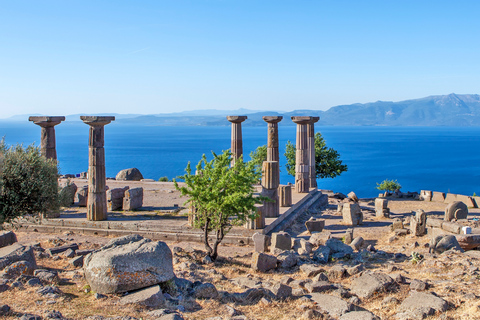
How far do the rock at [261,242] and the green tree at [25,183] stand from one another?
717 cm

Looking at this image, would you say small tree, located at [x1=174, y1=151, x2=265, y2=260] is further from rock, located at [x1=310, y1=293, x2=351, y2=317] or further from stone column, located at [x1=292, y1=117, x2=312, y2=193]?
stone column, located at [x1=292, y1=117, x2=312, y2=193]

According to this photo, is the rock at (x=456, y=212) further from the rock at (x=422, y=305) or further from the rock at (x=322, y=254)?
the rock at (x=422, y=305)

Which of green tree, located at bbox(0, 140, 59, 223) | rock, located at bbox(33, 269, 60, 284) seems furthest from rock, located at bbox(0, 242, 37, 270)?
green tree, located at bbox(0, 140, 59, 223)

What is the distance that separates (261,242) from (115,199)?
873 cm

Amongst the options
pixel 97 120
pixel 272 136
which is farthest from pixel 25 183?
pixel 272 136

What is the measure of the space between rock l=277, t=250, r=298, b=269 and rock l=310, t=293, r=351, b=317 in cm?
284

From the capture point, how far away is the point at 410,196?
32625 millimetres

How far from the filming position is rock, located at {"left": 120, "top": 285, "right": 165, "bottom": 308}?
29.8ft

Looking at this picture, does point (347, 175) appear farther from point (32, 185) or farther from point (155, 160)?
point (32, 185)

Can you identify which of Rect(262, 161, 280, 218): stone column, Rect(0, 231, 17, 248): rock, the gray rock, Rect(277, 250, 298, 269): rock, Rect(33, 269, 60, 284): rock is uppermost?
Rect(262, 161, 280, 218): stone column

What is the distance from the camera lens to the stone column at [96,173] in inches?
733

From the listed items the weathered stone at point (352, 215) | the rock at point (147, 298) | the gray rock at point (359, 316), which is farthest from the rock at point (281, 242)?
the rock at point (147, 298)

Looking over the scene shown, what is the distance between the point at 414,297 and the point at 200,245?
29.5 ft

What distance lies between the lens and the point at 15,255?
457 inches
